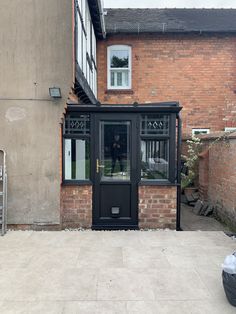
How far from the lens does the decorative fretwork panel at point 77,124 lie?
22.0ft

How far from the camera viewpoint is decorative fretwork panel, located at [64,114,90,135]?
6.71 meters

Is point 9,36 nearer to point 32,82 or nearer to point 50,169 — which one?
point 32,82

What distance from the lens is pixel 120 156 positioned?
6.81 meters

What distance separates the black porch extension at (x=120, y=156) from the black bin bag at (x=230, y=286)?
319 cm

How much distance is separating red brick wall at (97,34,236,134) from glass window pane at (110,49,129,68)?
0.29m

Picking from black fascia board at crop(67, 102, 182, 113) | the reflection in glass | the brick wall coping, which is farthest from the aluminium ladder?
the brick wall coping

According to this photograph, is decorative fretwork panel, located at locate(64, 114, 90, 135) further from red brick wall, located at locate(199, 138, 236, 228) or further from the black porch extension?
red brick wall, located at locate(199, 138, 236, 228)

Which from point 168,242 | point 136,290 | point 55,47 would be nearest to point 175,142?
point 168,242

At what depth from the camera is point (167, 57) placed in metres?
12.1

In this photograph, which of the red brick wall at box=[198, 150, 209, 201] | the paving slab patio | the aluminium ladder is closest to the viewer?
the paving slab patio

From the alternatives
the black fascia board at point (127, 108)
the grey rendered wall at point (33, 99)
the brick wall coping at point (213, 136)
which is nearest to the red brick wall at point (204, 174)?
the brick wall coping at point (213, 136)

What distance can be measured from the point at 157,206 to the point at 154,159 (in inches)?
38.9

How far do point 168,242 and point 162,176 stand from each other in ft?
4.88

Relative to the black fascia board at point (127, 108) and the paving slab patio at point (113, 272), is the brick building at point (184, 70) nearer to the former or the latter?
the black fascia board at point (127, 108)
